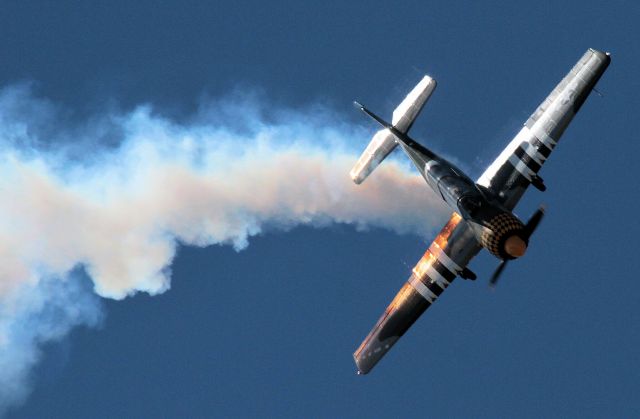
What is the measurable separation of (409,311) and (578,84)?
16.2 m

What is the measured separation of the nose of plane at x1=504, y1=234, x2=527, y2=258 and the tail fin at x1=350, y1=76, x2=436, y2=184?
392 inches

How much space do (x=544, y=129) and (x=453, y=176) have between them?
6541mm

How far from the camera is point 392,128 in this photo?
74062 mm

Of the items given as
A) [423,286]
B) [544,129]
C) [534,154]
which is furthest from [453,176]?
[423,286]

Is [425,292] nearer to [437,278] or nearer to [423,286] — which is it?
[423,286]

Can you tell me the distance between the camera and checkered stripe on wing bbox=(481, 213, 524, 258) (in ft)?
225

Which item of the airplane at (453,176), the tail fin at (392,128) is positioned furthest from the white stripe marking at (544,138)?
the tail fin at (392,128)

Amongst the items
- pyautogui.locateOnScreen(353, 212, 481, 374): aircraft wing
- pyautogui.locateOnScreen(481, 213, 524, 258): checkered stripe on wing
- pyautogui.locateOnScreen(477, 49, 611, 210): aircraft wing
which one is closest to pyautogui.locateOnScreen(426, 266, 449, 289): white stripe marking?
pyautogui.locateOnScreen(353, 212, 481, 374): aircraft wing

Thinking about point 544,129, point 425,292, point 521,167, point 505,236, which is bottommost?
point 505,236

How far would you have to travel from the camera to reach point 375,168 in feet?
248

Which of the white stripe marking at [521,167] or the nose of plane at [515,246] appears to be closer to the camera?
the nose of plane at [515,246]

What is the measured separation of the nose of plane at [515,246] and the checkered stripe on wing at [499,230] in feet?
1.01

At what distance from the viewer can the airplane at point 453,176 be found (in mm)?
72312

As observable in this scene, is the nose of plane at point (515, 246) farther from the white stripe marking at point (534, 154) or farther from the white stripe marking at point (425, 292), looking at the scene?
the white stripe marking at point (425, 292)
